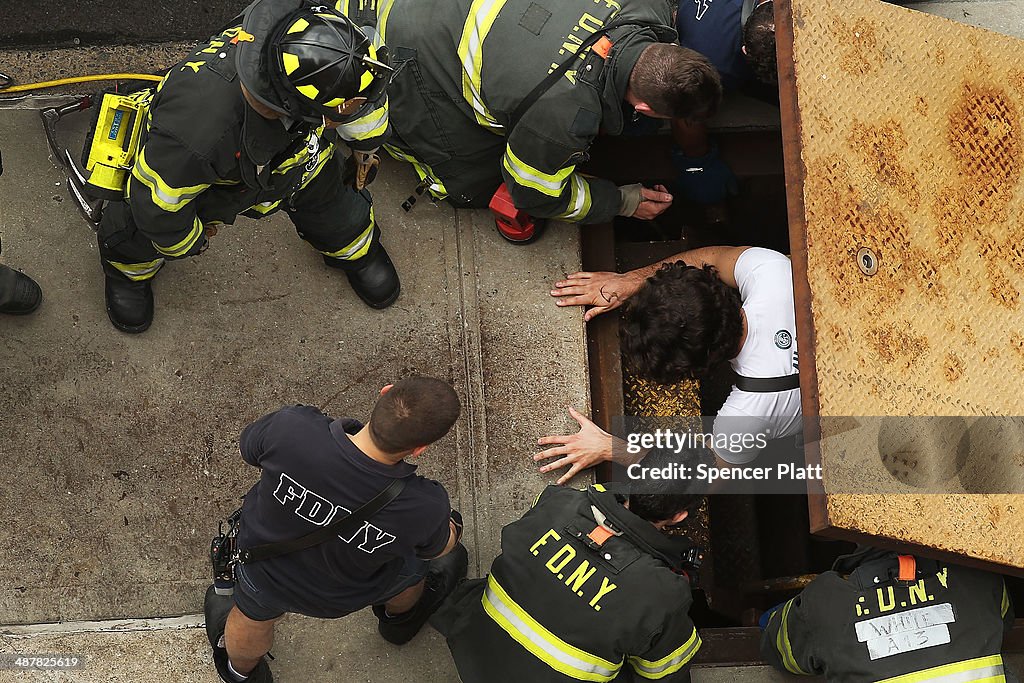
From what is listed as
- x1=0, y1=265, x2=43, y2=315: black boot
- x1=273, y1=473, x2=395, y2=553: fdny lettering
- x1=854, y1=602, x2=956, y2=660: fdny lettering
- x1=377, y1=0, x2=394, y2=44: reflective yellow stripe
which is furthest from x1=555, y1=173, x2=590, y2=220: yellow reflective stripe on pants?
x1=0, y1=265, x2=43, y2=315: black boot

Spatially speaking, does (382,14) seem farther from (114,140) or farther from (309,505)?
(309,505)

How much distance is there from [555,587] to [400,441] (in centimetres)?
70

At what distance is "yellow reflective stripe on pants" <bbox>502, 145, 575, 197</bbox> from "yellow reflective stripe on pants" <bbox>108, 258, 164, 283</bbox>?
1.26m

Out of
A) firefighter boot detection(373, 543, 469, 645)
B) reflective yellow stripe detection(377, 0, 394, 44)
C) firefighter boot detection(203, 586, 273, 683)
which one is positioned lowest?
firefighter boot detection(203, 586, 273, 683)

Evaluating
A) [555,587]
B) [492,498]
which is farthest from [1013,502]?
[492,498]

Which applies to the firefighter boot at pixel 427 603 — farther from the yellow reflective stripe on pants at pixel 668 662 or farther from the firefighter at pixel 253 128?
the firefighter at pixel 253 128

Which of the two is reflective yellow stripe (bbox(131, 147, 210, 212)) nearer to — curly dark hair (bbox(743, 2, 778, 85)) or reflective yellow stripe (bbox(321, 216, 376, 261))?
reflective yellow stripe (bbox(321, 216, 376, 261))

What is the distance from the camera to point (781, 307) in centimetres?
290

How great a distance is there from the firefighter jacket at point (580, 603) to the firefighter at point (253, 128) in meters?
1.29

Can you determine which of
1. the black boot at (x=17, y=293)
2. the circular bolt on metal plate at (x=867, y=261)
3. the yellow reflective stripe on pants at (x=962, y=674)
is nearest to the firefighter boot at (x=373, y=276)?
the black boot at (x=17, y=293)

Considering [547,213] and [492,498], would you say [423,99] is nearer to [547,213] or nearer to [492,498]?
[547,213]

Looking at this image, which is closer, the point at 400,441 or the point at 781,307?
the point at 400,441

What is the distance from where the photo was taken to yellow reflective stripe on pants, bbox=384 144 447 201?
3467 mm

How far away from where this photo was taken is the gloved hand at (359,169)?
2.99 m
